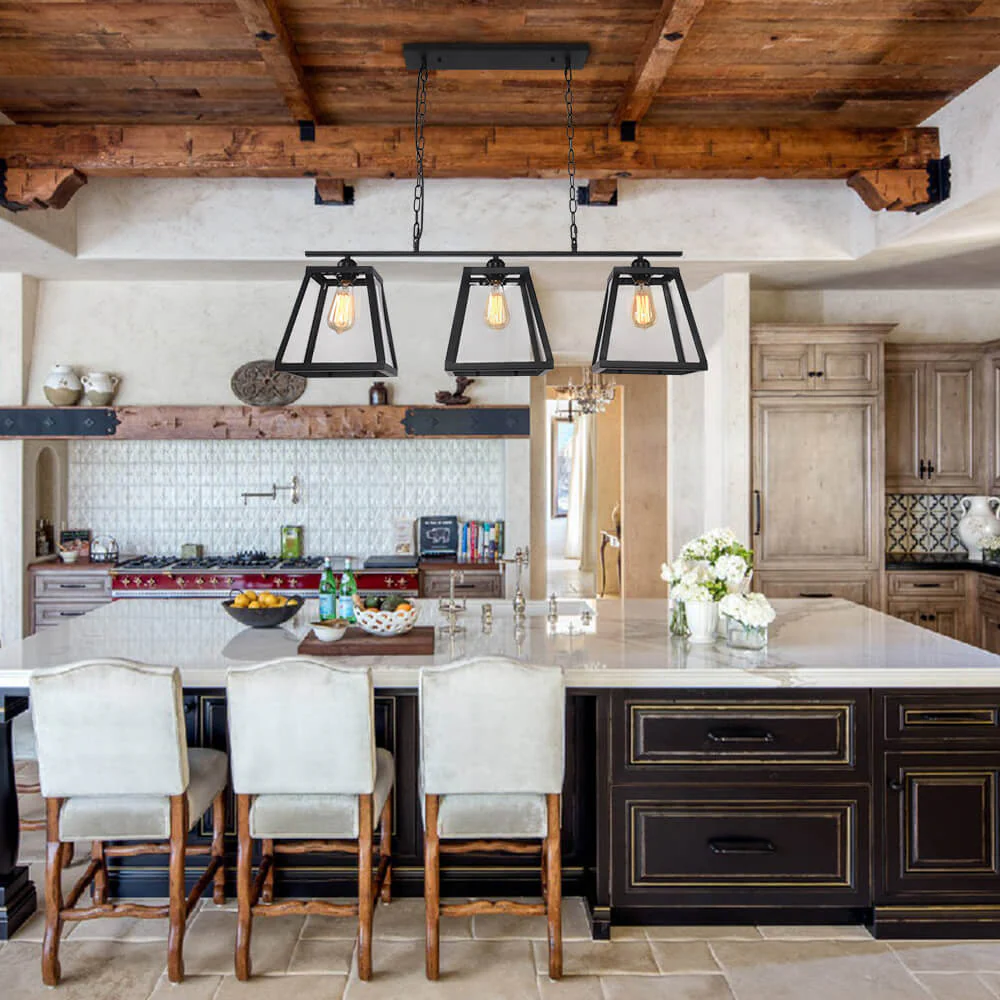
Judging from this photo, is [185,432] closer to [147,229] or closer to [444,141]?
[147,229]

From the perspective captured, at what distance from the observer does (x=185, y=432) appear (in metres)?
6.15

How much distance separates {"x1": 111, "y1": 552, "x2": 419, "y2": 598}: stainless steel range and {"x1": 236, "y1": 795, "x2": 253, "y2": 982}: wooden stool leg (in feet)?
10.2

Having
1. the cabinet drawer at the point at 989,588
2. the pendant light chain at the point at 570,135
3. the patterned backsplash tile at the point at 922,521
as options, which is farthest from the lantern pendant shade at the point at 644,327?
the patterned backsplash tile at the point at 922,521

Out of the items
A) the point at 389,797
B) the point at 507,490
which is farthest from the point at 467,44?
the point at 507,490

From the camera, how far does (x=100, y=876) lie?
10.4ft

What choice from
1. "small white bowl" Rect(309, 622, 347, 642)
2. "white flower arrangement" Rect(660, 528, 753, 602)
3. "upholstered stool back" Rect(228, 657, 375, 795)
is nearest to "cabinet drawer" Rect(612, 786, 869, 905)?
"white flower arrangement" Rect(660, 528, 753, 602)

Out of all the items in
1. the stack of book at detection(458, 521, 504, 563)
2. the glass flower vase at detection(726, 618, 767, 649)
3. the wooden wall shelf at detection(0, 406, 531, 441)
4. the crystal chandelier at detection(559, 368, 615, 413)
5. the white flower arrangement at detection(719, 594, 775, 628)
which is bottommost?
the glass flower vase at detection(726, 618, 767, 649)

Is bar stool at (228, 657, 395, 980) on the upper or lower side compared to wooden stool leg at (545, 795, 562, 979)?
upper

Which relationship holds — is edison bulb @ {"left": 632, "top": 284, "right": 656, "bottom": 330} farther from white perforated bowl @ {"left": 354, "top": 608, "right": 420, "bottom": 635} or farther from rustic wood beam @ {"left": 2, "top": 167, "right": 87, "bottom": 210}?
rustic wood beam @ {"left": 2, "top": 167, "right": 87, "bottom": 210}

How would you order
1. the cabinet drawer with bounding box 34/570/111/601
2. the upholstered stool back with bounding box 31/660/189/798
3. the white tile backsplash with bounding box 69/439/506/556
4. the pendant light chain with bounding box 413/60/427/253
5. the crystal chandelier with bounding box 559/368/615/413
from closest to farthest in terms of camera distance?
1. the upholstered stool back with bounding box 31/660/189/798
2. the pendant light chain with bounding box 413/60/427/253
3. the cabinet drawer with bounding box 34/570/111/601
4. the white tile backsplash with bounding box 69/439/506/556
5. the crystal chandelier with bounding box 559/368/615/413

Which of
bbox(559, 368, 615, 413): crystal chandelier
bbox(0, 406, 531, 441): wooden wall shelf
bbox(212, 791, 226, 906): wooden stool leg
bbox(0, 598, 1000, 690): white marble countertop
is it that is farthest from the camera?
bbox(559, 368, 615, 413): crystal chandelier

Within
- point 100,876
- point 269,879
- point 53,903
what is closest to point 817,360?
point 269,879

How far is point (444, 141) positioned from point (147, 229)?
2.03 meters

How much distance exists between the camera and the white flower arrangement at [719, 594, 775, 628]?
10.4 feet
